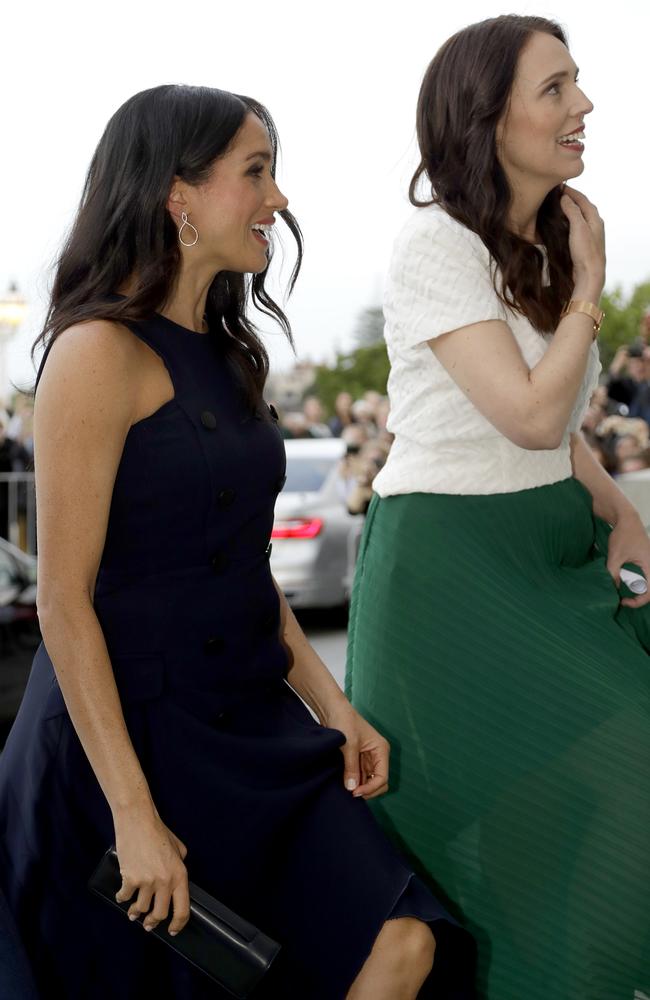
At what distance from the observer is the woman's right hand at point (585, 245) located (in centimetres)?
280

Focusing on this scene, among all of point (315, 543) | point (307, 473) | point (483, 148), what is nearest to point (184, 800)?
point (483, 148)

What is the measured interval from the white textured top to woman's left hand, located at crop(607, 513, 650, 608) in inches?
10.3

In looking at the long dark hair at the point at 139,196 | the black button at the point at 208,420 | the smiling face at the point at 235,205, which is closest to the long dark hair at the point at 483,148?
the smiling face at the point at 235,205

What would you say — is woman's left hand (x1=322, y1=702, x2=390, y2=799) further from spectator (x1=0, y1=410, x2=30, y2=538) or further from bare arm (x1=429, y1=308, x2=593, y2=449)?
spectator (x1=0, y1=410, x2=30, y2=538)

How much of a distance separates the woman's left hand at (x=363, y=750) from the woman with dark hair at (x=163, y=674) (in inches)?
1.7

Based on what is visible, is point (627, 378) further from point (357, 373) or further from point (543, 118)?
point (357, 373)

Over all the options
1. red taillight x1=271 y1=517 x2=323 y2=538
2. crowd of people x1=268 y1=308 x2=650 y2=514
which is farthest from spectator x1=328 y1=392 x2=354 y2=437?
red taillight x1=271 y1=517 x2=323 y2=538

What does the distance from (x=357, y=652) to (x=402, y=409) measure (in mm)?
473

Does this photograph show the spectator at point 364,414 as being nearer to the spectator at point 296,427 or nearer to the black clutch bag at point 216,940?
the spectator at point 296,427

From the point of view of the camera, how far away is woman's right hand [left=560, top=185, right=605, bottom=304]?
280 cm

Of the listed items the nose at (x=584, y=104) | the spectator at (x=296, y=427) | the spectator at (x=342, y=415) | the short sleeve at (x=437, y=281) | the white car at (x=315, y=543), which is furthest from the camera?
the spectator at (x=342, y=415)

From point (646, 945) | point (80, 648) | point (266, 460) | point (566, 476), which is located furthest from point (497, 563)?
point (80, 648)

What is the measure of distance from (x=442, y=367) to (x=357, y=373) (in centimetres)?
7120

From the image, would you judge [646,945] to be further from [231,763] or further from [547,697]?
[231,763]
